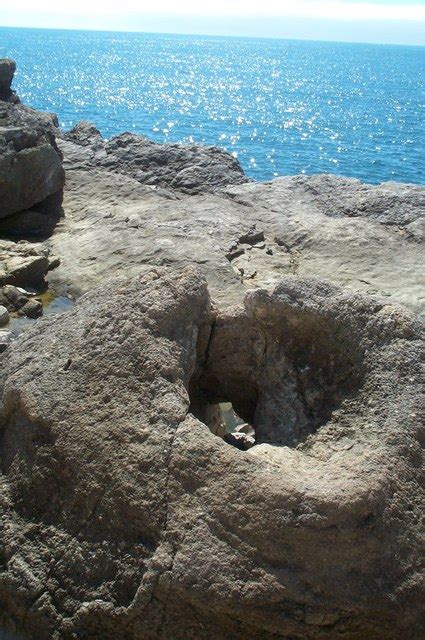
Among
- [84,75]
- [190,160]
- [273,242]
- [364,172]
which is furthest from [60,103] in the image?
[273,242]

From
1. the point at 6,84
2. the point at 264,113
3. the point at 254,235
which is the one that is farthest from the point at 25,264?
the point at 264,113

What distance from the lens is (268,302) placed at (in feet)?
20.1

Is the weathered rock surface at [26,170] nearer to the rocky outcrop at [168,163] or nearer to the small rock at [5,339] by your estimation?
the rocky outcrop at [168,163]

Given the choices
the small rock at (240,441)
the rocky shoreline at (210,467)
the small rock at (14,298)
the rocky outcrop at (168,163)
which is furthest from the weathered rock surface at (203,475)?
the rocky outcrop at (168,163)

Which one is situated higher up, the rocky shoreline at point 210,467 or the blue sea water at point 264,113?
the rocky shoreline at point 210,467

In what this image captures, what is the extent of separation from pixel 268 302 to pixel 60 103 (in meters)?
57.6

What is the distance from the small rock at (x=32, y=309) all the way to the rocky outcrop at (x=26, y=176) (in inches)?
121

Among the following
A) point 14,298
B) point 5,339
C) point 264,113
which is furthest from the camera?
point 264,113

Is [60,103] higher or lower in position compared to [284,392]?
lower

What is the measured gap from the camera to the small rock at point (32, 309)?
10969mm

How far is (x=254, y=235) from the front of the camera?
12.4 meters

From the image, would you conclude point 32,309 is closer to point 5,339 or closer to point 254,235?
point 5,339

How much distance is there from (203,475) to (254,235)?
7.79 meters

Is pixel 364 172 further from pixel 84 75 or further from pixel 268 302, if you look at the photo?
pixel 84 75
